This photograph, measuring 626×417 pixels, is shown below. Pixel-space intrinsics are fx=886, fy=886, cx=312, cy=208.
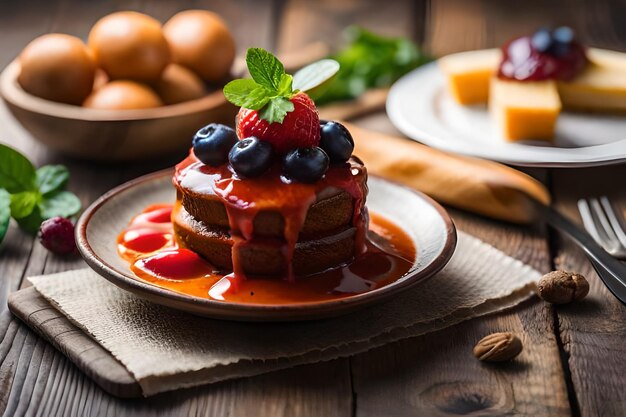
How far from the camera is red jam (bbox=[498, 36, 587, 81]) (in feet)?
11.9

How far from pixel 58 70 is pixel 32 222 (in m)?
0.71

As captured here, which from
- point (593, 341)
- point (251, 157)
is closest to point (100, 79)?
point (251, 157)

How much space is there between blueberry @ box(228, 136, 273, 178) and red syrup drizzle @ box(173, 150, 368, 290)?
32 mm

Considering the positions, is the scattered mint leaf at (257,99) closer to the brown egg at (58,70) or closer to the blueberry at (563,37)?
the brown egg at (58,70)

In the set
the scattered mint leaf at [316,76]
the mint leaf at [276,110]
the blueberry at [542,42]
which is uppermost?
the mint leaf at [276,110]

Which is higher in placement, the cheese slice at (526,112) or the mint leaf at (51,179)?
the mint leaf at (51,179)

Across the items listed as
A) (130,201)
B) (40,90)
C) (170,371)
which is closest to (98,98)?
(40,90)

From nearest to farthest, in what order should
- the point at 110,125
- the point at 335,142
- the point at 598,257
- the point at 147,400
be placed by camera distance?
1. the point at 147,400
2. the point at 335,142
3. the point at 598,257
4. the point at 110,125

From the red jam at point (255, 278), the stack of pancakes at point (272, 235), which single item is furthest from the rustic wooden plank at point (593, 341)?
the stack of pancakes at point (272, 235)

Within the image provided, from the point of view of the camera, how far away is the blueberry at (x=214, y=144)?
2.27 metres

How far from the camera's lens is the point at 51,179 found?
2.94 metres

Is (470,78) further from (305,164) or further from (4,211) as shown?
(4,211)

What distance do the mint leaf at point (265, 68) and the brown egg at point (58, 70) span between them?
4.16 feet

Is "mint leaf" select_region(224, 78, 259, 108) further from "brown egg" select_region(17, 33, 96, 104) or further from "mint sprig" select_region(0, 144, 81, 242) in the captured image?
"brown egg" select_region(17, 33, 96, 104)
